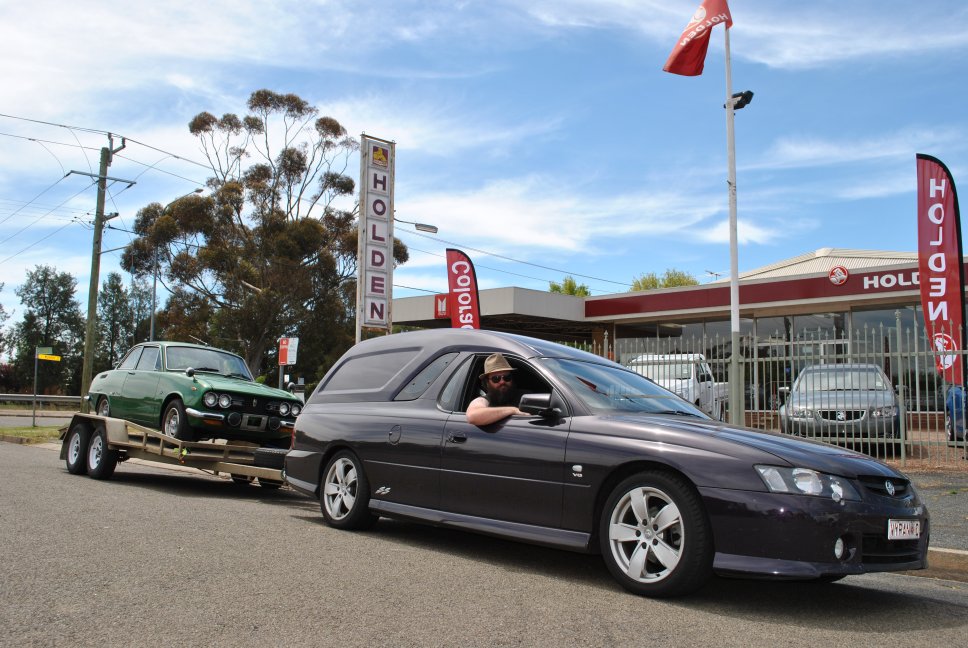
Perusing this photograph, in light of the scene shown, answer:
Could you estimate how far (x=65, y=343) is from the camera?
79688mm

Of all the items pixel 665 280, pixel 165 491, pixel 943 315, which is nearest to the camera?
pixel 165 491

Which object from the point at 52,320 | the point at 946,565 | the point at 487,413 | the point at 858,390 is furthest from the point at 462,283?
the point at 52,320

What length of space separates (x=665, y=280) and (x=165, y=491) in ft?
193

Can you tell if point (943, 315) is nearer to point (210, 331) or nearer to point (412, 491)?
point (412, 491)

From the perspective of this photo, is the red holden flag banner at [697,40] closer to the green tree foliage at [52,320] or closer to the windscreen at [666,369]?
the windscreen at [666,369]

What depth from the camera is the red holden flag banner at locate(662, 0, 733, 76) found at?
53.4 ft

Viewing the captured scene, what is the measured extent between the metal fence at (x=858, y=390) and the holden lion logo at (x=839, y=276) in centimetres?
1061

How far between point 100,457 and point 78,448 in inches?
24.7

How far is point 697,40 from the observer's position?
53.6 feet

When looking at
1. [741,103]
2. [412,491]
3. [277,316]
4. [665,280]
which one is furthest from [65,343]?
[412,491]

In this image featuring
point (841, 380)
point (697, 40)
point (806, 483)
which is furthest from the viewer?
point (697, 40)

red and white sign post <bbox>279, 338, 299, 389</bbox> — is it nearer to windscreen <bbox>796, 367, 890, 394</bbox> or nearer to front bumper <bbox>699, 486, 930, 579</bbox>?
windscreen <bbox>796, 367, 890, 394</bbox>

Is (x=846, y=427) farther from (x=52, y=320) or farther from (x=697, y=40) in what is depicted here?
(x=52, y=320)

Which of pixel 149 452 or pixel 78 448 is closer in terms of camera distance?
pixel 149 452
